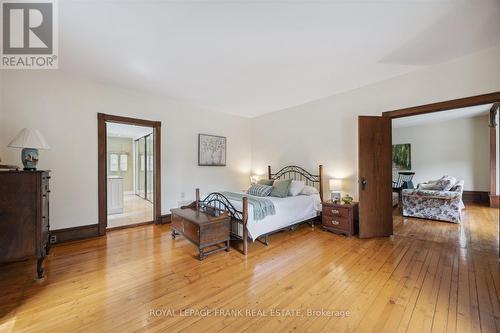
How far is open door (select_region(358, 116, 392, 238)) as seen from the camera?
353cm

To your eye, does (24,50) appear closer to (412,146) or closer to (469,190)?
(412,146)

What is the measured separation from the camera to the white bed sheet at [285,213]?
305 centimetres

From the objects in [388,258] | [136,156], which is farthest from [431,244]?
[136,156]

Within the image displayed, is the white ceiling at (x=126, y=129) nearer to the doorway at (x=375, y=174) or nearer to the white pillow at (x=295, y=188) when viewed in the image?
the white pillow at (x=295, y=188)

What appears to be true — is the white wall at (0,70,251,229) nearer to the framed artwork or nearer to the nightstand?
the nightstand

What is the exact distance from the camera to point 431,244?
3.25 meters

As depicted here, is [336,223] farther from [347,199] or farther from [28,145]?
[28,145]

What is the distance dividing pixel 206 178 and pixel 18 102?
11.3 ft

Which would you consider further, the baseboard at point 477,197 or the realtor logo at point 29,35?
the baseboard at point 477,197

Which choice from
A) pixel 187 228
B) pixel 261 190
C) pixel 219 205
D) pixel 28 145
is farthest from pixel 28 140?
pixel 261 190

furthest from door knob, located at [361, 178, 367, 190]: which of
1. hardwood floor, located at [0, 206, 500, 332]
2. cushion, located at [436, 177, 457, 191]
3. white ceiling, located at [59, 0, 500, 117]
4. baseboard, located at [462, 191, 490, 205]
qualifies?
baseboard, located at [462, 191, 490, 205]

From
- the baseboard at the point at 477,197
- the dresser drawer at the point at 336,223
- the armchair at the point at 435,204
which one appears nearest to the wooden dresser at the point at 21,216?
the dresser drawer at the point at 336,223

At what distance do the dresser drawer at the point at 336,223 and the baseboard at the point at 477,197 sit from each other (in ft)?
20.1

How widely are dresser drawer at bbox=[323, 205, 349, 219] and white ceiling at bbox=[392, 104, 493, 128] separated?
13.8ft
